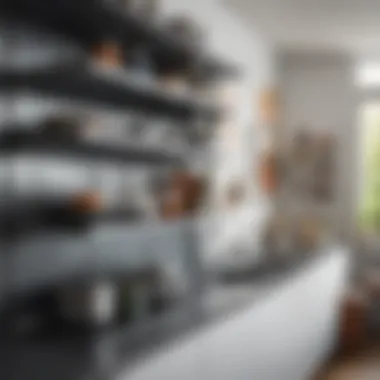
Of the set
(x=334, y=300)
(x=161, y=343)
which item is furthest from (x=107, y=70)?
(x=334, y=300)

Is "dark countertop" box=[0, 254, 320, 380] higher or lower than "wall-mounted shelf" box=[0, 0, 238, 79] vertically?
lower

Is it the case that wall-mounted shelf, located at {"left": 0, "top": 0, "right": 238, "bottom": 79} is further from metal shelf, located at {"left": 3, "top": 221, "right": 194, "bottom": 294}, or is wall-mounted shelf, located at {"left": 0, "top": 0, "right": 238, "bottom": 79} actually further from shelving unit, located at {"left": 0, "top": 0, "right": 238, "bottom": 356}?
metal shelf, located at {"left": 3, "top": 221, "right": 194, "bottom": 294}

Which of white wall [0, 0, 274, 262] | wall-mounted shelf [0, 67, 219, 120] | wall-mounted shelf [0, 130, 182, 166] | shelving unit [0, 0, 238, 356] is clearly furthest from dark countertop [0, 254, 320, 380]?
white wall [0, 0, 274, 262]

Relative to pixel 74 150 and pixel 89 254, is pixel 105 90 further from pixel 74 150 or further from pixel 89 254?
pixel 89 254

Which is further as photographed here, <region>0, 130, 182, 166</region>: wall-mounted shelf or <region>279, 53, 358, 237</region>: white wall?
<region>279, 53, 358, 237</region>: white wall

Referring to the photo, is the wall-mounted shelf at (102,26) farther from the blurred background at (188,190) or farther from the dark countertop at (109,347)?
the dark countertop at (109,347)

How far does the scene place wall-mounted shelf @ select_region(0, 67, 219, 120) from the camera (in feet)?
9.07

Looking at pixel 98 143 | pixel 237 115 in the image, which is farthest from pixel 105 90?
pixel 237 115

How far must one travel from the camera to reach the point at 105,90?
10.8ft

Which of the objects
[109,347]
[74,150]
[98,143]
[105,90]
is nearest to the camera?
[109,347]

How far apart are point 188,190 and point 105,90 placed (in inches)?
44.7

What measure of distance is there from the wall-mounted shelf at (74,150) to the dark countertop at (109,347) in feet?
1.97

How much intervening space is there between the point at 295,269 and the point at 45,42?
6.99 ft

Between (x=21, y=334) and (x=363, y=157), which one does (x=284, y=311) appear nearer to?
(x=21, y=334)
